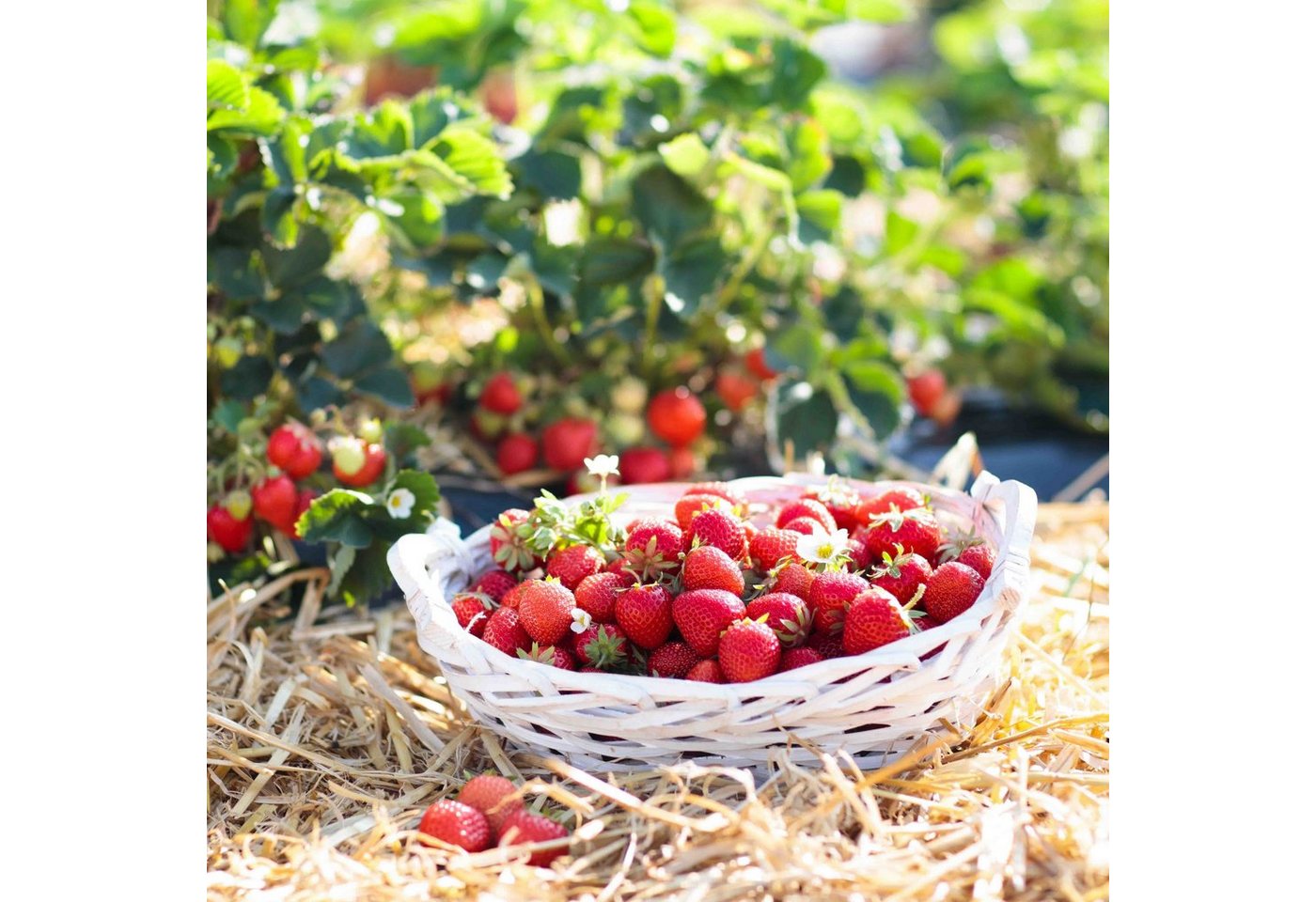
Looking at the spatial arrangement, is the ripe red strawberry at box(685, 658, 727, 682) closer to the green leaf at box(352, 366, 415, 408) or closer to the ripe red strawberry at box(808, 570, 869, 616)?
the ripe red strawberry at box(808, 570, 869, 616)

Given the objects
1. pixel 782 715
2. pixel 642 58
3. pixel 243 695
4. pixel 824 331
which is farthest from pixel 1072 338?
pixel 243 695

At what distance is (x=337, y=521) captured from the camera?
5.01 ft

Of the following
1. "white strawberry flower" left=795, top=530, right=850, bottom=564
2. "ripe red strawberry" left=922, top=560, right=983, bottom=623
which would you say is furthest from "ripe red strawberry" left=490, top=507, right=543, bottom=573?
"ripe red strawberry" left=922, top=560, right=983, bottom=623

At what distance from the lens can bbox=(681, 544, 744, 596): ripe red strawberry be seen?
3.96ft

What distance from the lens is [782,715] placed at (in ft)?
3.67

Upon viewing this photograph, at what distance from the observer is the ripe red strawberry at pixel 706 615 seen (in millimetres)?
1166

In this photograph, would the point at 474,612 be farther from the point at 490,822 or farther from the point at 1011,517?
the point at 1011,517

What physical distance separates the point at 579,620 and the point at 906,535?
0.39m

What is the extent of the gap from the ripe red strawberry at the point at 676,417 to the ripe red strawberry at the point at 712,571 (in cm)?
78

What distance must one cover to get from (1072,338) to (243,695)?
1.78m

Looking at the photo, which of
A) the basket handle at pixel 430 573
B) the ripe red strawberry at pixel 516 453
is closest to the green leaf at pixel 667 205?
the ripe red strawberry at pixel 516 453

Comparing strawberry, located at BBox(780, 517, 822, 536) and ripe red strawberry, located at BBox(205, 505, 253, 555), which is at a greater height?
strawberry, located at BBox(780, 517, 822, 536)

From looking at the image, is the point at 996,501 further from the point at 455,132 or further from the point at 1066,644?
the point at 455,132

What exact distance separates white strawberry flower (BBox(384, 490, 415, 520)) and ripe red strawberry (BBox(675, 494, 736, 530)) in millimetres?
381
